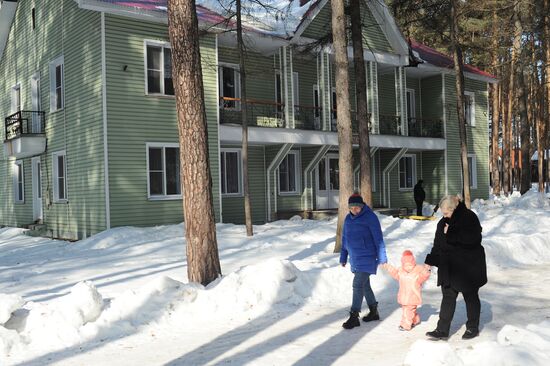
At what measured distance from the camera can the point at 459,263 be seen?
5.95 m

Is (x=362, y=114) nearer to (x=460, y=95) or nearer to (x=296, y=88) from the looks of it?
(x=460, y=95)

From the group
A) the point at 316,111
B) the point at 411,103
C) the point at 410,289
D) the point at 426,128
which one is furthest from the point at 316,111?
the point at 410,289

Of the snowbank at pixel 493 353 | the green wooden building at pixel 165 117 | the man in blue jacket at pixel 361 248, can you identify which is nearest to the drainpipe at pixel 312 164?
the green wooden building at pixel 165 117

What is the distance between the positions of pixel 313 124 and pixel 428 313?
50.2 feet

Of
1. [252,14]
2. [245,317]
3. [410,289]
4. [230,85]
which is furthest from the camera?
[252,14]

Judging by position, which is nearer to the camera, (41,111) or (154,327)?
(154,327)

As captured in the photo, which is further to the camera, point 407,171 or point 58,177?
point 407,171

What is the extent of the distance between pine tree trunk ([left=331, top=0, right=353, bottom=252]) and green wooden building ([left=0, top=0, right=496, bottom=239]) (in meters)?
4.43

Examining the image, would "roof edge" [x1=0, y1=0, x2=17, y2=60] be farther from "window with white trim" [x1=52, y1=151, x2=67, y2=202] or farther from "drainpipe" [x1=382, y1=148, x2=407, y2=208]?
"drainpipe" [x1=382, y1=148, x2=407, y2=208]

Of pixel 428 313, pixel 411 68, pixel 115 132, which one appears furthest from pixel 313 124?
pixel 428 313

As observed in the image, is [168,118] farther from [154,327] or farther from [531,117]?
[531,117]

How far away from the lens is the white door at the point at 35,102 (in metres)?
20.8

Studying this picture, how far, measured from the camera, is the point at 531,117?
45.2 m

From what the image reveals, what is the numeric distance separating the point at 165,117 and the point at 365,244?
12.2 m
